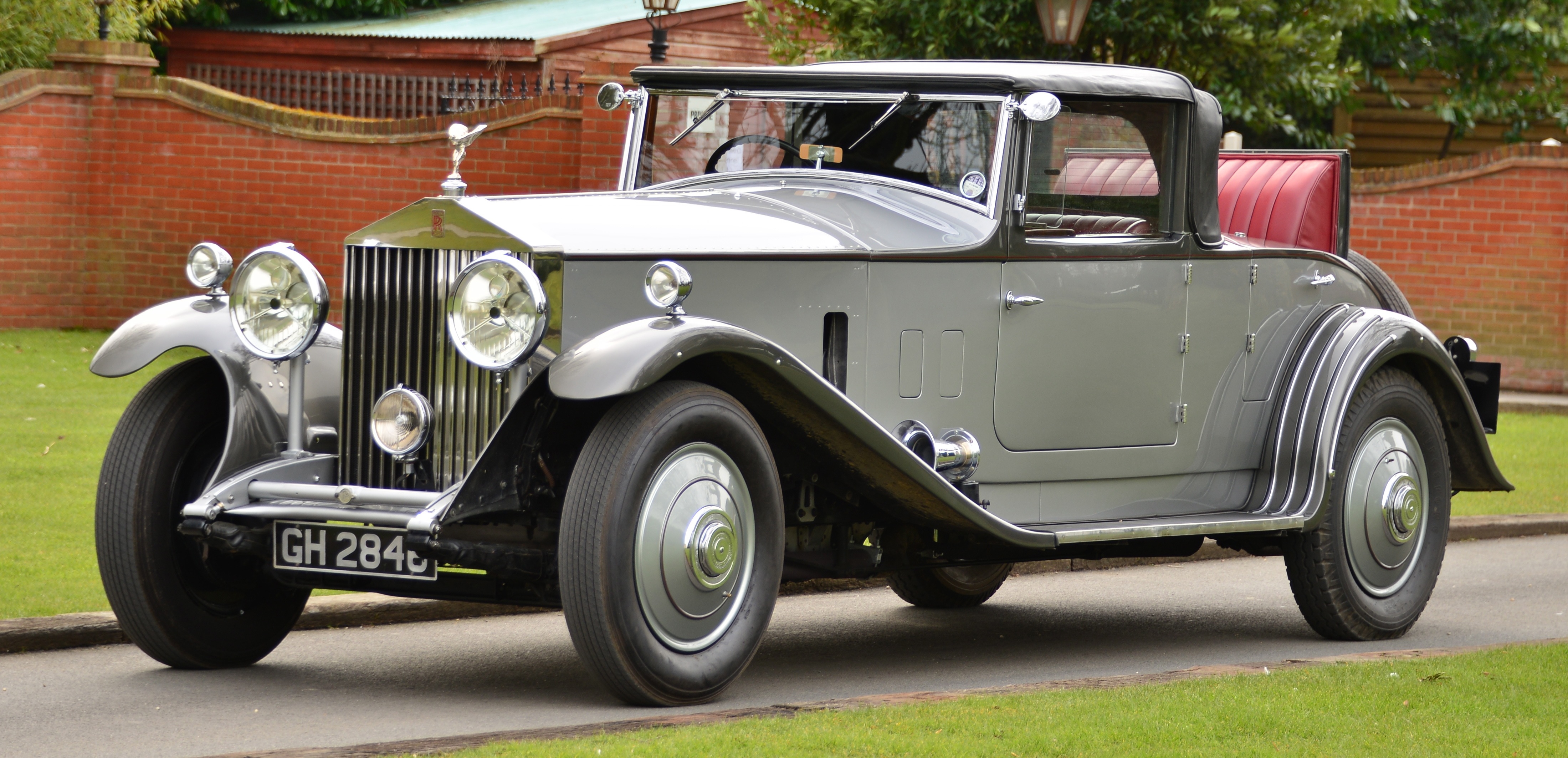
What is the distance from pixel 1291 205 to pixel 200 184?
38.0 feet

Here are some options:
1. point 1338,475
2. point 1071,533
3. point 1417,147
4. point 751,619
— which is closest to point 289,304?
point 751,619

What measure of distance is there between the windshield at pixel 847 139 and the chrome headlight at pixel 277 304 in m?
1.56

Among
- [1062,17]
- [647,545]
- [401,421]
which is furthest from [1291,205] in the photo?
[1062,17]

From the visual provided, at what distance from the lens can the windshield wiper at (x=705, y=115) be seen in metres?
6.34

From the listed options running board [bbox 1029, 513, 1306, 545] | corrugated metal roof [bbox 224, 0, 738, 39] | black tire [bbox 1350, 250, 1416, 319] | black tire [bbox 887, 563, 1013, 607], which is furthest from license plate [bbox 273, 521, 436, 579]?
corrugated metal roof [bbox 224, 0, 738, 39]

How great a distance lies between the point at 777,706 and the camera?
4.82 meters

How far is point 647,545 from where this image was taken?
189 inches

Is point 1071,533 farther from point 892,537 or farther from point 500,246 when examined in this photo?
point 500,246

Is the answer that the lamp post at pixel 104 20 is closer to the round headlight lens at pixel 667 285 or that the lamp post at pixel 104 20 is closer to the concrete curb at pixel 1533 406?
the concrete curb at pixel 1533 406

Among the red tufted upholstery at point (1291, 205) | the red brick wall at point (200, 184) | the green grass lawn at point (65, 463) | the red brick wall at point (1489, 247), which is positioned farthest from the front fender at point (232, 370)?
the red brick wall at point (1489, 247)

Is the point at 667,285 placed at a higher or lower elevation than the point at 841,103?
lower

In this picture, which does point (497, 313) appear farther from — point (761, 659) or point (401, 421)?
point (761, 659)

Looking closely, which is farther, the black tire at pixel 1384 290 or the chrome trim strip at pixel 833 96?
the black tire at pixel 1384 290

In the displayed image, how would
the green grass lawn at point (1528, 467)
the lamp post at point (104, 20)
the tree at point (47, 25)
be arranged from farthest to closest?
the tree at point (47, 25)
the lamp post at point (104, 20)
the green grass lawn at point (1528, 467)
